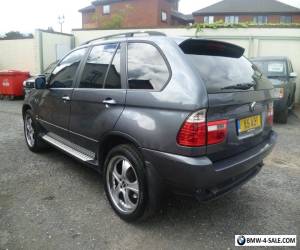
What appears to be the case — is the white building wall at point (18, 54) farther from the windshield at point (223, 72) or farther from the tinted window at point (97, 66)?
the windshield at point (223, 72)

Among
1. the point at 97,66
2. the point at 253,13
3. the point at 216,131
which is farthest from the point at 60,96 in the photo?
the point at 253,13

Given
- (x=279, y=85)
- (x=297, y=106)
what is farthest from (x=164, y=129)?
(x=297, y=106)

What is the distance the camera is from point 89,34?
15297mm

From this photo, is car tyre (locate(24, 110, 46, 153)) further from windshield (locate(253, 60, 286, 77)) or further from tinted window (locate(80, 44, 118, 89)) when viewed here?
windshield (locate(253, 60, 286, 77))

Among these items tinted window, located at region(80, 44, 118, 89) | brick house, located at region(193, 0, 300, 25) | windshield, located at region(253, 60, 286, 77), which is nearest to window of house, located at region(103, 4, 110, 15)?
brick house, located at region(193, 0, 300, 25)

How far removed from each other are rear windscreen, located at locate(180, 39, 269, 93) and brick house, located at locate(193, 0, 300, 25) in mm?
42576

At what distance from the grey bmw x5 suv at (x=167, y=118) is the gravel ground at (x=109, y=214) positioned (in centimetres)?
27

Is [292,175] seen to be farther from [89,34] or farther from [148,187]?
[89,34]

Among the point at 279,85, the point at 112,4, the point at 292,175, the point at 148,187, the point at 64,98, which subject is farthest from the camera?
the point at 112,4

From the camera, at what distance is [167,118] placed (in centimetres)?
254

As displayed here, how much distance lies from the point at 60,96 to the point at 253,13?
45.5 meters

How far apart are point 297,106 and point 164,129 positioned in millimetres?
10195

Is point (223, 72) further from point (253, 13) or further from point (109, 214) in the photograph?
point (253, 13)

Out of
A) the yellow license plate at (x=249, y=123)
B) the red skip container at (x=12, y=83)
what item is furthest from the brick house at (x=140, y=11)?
the yellow license plate at (x=249, y=123)
